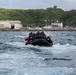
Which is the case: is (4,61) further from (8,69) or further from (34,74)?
(34,74)

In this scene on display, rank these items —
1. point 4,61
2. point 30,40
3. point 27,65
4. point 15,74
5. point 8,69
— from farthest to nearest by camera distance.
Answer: point 30,40, point 4,61, point 27,65, point 8,69, point 15,74

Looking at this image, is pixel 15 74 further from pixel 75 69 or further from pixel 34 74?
pixel 75 69

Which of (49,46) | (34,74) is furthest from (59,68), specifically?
(49,46)

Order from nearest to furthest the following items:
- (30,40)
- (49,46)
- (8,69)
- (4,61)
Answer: (8,69)
(4,61)
(49,46)
(30,40)

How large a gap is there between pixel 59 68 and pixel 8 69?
3.41 m

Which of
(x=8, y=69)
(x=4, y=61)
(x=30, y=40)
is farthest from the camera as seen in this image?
(x=30, y=40)

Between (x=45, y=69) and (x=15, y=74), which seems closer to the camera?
(x=15, y=74)

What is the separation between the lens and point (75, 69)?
26.7m

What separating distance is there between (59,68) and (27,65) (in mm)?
2713

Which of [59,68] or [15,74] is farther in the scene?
[59,68]

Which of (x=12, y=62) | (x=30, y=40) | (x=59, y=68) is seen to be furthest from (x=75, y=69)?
(x=30, y=40)

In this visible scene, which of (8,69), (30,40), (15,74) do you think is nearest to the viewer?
(15,74)

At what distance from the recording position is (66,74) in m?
24.3

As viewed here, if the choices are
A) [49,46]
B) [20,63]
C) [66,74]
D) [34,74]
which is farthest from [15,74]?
[49,46]
